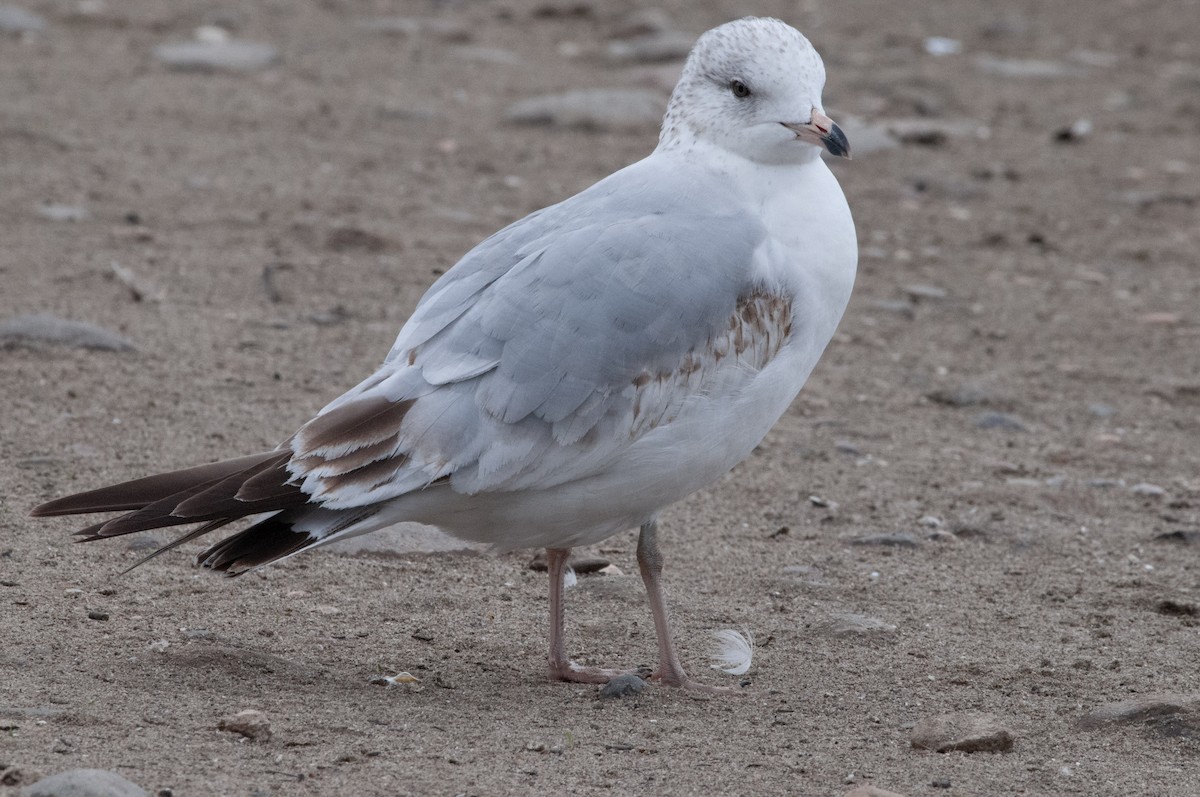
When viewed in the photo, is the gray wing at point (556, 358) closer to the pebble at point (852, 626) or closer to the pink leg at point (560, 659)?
the pink leg at point (560, 659)

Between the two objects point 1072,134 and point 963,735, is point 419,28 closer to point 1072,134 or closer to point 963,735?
point 1072,134

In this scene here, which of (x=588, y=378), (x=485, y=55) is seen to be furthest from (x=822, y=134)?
(x=485, y=55)

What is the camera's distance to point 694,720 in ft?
12.8

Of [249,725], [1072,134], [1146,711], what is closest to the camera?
[249,725]

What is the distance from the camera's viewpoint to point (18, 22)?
11.5 metres

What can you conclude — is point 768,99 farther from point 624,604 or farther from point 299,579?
point 299,579

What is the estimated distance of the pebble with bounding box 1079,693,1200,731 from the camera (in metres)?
3.91

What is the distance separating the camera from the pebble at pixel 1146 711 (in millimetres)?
3914

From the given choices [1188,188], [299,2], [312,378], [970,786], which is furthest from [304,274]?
[299,2]

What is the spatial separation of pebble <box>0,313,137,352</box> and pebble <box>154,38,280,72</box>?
16.3 feet

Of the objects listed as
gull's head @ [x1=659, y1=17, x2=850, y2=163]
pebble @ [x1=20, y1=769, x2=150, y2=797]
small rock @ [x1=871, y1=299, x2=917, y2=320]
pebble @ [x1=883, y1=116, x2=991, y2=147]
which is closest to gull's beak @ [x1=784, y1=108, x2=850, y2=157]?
gull's head @ [x1=659, y1=17, x2=850, y2=163]

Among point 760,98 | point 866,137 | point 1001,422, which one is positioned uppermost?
point 760,98

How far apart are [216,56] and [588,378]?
791 centimetres

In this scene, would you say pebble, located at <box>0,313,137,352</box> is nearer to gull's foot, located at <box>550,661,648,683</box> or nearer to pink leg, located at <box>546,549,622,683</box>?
pink leg, located at <box>546,549,622,683</box>
